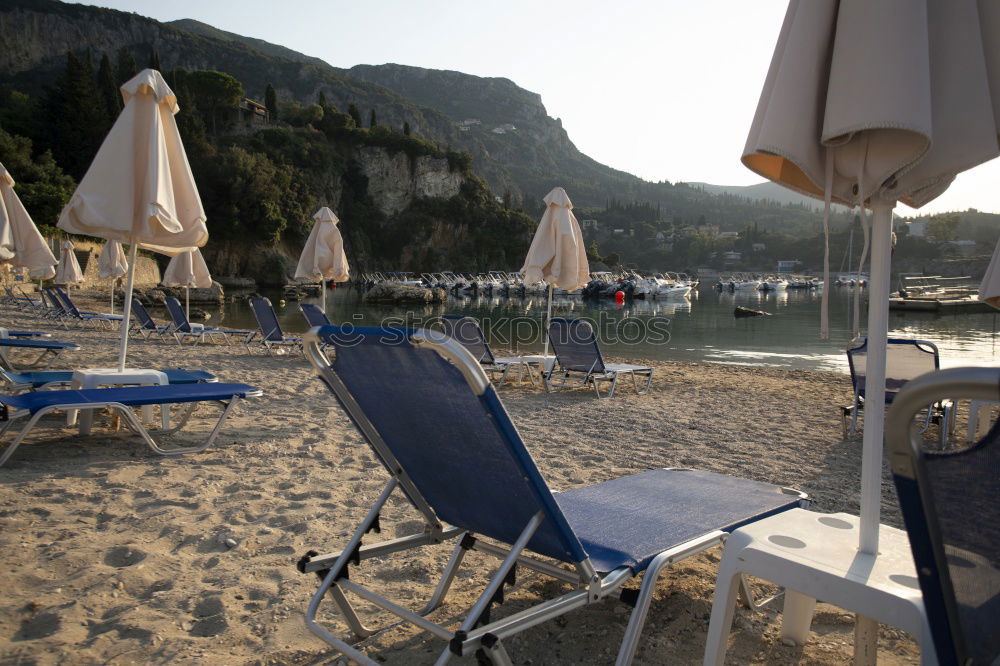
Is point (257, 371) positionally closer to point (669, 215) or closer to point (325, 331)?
point (325, 331)

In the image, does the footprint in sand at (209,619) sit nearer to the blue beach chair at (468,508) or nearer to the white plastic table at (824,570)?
the blue beach chair at (468,508)

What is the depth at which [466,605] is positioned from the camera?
240 cm

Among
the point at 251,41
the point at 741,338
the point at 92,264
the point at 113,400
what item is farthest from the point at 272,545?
the point at 251,41

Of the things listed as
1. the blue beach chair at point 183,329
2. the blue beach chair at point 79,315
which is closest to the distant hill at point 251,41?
the blue beach chair at point 79,315

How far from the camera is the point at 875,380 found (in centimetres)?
177

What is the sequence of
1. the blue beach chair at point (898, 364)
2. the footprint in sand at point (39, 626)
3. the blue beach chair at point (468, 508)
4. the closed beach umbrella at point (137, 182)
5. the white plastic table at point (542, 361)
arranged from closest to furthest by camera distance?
1. the blue beach chair at point (468, 508)
2. the footprint in sand at point (39, 626)
3. the closed beach umbrella at point (137, 182)
4. the blue beach chair at point (898, 364)
5. the white plastic table at point (542, 361)

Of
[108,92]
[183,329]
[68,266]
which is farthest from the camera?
[108,92]

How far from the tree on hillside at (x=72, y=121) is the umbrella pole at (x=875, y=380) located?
55.3 meters

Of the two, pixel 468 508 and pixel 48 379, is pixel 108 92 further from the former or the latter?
pixel 468 508

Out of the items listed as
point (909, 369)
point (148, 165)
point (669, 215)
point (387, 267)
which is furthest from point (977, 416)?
point (669, 215)

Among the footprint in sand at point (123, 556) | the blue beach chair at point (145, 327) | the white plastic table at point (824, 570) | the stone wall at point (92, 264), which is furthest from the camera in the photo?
the stone wall at point (92, 264)

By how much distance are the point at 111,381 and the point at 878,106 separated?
485cm

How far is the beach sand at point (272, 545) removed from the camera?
6.86ft

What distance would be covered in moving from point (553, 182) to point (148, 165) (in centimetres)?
15581
